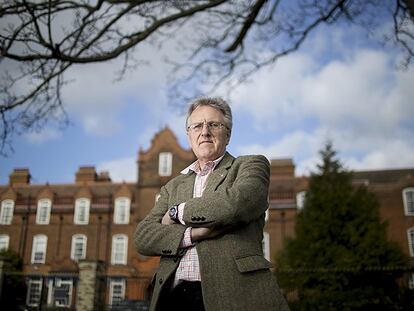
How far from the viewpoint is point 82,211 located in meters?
31.8

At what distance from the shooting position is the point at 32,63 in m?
6.00

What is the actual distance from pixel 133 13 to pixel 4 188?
30.5 meters

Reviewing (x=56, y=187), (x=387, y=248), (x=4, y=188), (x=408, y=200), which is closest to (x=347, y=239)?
(x=387, y=248)

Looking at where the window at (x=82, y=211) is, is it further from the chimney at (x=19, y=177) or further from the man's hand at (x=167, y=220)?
the man's hand at (x=167, y=220)

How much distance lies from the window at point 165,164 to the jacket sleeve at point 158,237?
2717 cm

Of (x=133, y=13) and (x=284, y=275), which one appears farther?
(x=284, y=275)

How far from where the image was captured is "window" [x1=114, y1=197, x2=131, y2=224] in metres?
31.0

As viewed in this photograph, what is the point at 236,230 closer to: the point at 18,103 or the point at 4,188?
the point at 18,103

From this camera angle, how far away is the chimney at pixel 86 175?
34881mm

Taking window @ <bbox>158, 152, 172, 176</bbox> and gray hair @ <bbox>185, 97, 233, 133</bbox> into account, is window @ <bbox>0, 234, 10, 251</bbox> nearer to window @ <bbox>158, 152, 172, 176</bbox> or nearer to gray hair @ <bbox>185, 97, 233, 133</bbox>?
window @ <bbox>158, 152, 172, 176</bbox>

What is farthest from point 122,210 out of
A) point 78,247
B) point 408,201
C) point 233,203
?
point 233,203

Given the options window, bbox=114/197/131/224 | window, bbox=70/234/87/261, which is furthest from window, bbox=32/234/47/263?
window, bbox=114/197/131/224

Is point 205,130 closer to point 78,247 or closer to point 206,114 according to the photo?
point 206,114

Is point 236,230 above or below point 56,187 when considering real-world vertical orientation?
below
